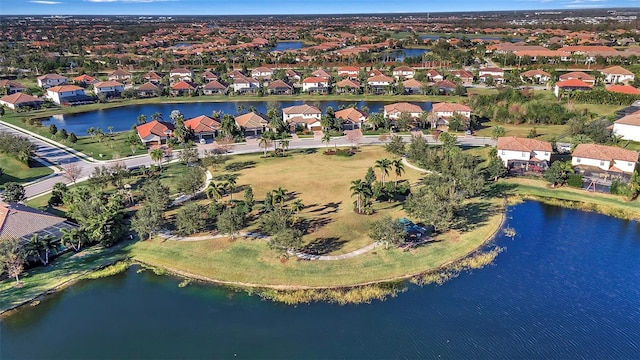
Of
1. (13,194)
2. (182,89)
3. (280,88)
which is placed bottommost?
(13,194)

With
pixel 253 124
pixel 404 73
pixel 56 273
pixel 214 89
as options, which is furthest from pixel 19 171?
pixel 404 73

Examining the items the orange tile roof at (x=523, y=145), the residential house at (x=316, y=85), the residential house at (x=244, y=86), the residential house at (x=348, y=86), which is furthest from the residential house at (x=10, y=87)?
the orange tile roof at (x=523, y=145)

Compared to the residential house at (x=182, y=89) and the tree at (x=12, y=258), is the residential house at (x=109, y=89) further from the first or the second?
the tree at (x=12, y=258)

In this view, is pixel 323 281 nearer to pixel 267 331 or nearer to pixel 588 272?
pixel 267 331

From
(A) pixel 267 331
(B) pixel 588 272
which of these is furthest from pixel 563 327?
(A) pixel 267 331

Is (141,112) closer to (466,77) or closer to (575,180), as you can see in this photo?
(466,77)

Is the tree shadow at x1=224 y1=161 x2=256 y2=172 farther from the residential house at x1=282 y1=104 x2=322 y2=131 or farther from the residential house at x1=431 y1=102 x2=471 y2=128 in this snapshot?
the residential house at x1=431 y1=102 x2=471 y2=128

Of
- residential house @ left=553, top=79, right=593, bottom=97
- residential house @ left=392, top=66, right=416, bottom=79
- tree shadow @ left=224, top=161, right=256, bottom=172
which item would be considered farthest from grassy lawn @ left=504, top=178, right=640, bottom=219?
residential house @ left=392, top=66, right=416, bottom=79
